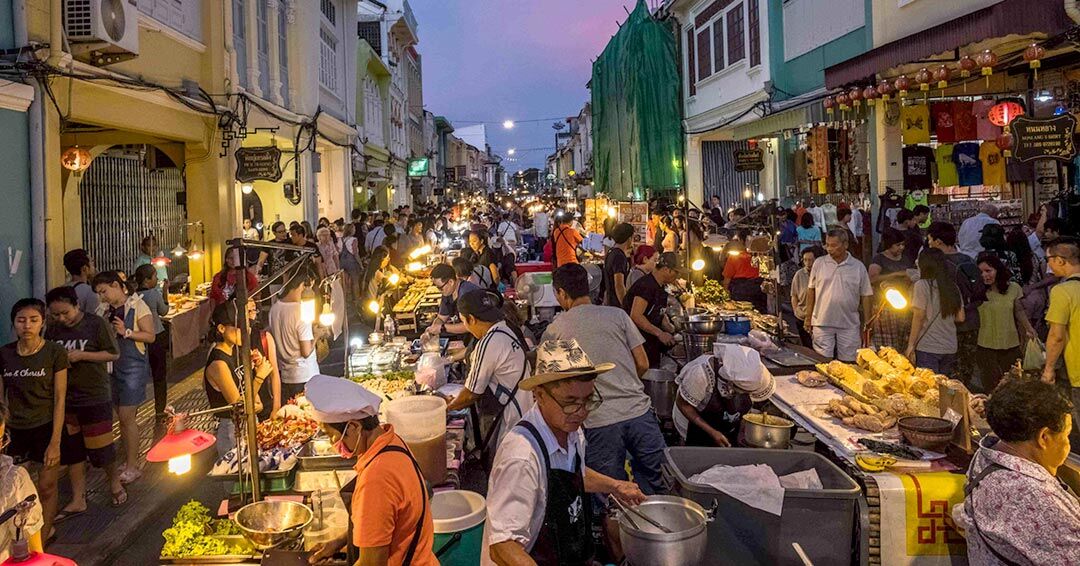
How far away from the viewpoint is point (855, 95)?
12.4 m

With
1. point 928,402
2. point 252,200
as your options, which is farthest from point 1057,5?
point 252,200

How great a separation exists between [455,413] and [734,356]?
247cm

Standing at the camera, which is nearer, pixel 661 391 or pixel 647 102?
pixel 661 391

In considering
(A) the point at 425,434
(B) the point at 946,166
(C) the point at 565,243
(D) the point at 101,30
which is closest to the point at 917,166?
(B) the point at 946,166

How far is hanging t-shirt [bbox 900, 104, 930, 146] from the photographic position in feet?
A: 41.4

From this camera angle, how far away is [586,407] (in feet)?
10.8

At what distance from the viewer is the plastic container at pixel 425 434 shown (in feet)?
17.1

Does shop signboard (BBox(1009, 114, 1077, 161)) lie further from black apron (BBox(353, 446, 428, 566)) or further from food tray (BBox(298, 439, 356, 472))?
black apron (BBox(353, 446, 428, 566))

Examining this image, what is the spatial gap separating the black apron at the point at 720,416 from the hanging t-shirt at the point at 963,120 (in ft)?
31.2

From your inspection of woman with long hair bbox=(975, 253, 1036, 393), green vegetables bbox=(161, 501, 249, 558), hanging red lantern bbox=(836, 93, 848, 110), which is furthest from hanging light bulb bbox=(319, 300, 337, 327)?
hanging red lantern bbox=(836, 93, 848, 110)

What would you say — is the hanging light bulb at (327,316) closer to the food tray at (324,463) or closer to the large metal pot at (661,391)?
the food tray at (324,463)

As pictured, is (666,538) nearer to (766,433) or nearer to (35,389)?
(766,433)

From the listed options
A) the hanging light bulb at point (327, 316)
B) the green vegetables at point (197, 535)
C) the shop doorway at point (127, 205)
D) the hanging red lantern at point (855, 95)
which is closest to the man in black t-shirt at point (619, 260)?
the hanging light bulb at point (327, 316)

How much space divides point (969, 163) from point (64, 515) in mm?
13813
